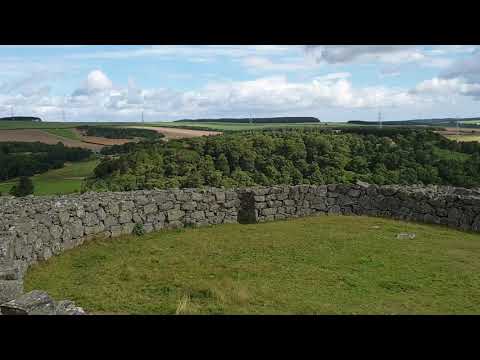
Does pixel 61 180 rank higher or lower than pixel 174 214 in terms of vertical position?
higher

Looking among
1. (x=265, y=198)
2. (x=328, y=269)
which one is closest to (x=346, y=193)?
(x=265, y=198)

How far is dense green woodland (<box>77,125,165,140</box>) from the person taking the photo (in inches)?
1351

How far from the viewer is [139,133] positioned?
120 ft

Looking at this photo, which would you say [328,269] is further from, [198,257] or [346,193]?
[346,193]

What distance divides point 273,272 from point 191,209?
6.55 m

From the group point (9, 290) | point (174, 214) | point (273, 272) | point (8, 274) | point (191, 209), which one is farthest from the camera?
point (191, 209)

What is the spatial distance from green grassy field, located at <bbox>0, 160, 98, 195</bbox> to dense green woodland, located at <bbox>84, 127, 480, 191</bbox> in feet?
2.34

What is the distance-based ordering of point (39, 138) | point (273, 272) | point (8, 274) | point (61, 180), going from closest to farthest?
point (8, 274), point (273, 272), point (61, 180), point (39, 138)

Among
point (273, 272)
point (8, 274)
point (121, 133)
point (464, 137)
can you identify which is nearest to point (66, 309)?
point (8, 274)

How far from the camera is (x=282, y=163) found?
1047 inches

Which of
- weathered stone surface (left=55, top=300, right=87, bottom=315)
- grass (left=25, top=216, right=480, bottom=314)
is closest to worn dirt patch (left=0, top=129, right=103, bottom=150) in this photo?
grass (left=25, top=216, right=480, bottom=314)

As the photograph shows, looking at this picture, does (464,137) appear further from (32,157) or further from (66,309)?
(66,309)

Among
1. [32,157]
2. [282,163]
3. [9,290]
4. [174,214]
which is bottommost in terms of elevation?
[174,214]

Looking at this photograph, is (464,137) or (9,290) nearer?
(9,290)
